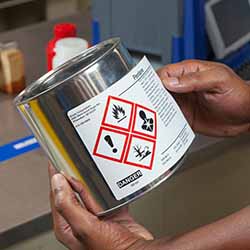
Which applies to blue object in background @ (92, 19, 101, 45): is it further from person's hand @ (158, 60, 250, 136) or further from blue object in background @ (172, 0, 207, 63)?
person's hand @ (158, 60, 250, 136)

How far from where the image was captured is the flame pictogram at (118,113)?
766mm

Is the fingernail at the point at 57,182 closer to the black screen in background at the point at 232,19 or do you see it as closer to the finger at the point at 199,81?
the finger at the point at 199,81

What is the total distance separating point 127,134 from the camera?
2.56 feet

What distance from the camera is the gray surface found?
131 cm

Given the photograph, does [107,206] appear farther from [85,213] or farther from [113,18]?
[113,18]

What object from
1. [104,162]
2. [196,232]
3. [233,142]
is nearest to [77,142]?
[104,162]

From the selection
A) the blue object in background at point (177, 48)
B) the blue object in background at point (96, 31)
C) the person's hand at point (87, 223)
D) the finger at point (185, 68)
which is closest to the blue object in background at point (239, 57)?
the blue object in background at point (177, 48)

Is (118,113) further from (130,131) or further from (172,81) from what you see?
(172,81)

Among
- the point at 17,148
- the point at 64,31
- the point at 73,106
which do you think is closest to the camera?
the point at 73,106

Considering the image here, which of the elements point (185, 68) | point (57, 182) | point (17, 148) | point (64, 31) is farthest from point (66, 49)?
point (57, 182)

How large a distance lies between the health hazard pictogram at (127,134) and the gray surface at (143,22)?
1.79 ft

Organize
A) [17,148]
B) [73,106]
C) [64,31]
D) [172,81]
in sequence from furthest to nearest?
[64,31] < [17,148] < [172,81] < [73,106]

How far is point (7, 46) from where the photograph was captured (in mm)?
1399

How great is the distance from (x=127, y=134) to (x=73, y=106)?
0.07 m
